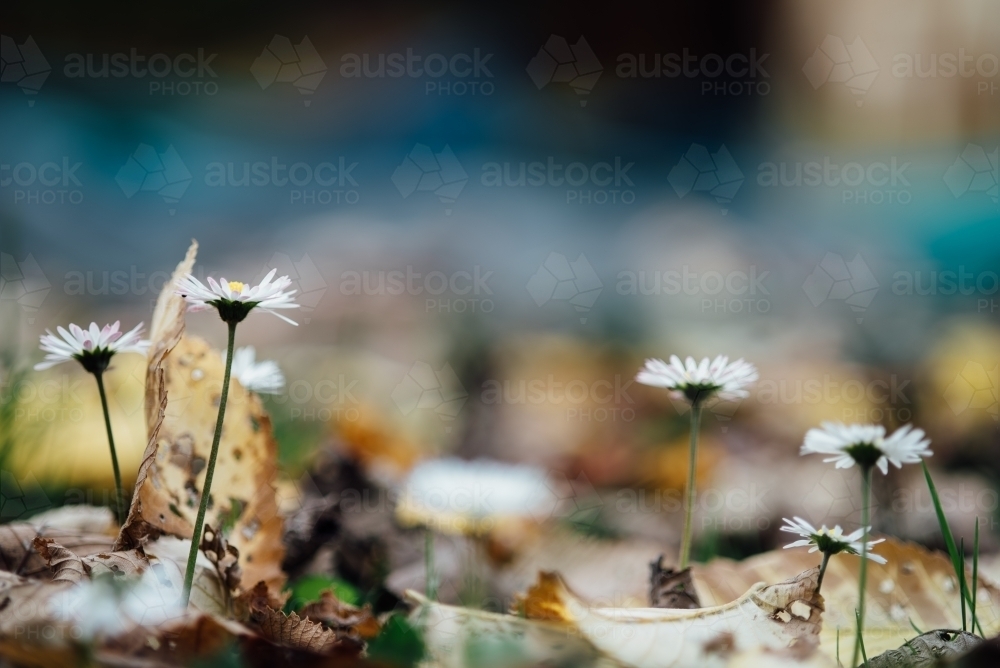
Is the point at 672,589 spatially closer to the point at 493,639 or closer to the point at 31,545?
the point at 493,639

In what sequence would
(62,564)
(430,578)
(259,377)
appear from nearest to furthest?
(62,564), (259,377), (430,578)

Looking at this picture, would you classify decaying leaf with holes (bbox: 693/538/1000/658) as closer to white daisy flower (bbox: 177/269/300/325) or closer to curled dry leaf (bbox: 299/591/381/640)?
curled dry leaf (bbox: 299/591/381/640)

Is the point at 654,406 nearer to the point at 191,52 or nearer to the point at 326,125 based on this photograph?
the point at 326,125

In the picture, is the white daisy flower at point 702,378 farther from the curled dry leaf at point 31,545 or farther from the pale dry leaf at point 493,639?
the curled dry leaf at point 31,545

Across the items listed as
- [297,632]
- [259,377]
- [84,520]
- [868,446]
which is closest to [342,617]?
[297,632]

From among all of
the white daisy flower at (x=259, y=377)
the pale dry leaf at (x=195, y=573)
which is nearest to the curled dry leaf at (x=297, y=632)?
the pale dry leaf at (x=195, y=573)
